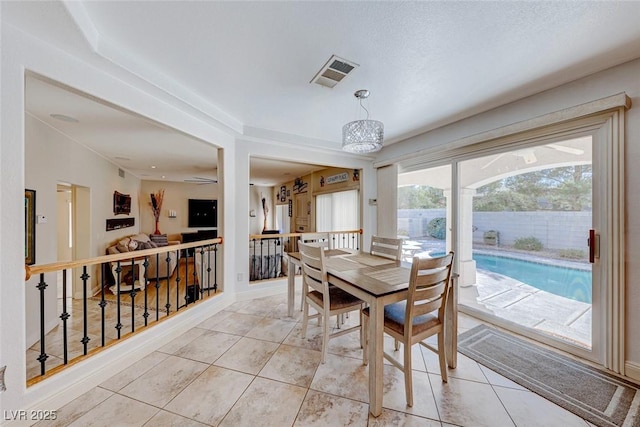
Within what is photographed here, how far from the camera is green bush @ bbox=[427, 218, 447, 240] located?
11.1 feet

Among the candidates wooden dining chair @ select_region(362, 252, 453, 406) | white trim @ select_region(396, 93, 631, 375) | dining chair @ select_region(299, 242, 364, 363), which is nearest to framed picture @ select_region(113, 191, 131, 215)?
dining chair @ select_region(299, 242, 364, 363)

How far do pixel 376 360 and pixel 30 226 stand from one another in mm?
3676

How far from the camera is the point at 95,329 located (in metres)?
2.83

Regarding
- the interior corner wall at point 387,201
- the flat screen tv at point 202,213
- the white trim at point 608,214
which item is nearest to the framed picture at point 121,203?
the flat screen tv at point 202,213

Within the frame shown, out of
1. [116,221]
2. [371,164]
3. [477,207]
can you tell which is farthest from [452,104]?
[116,221]

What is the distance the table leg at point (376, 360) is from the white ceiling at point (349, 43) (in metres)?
1.81

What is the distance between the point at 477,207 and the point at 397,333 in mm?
2133

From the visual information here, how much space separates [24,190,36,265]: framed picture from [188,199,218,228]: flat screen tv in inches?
193

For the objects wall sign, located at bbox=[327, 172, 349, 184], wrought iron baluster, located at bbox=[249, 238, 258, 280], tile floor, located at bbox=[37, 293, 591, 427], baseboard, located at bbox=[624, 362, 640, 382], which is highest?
wall sign, located at bbox=[327, 172, 349, 184]

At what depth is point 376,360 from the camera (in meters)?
1.54

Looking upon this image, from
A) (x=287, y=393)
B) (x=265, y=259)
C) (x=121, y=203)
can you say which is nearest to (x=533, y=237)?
(x=287, y=393)

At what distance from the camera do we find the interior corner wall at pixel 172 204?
6980mm

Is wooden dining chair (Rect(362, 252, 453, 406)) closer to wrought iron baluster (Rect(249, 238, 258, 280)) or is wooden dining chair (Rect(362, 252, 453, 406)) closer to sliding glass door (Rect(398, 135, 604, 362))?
sliding glass door (Rect(398, 135, 604, 362))

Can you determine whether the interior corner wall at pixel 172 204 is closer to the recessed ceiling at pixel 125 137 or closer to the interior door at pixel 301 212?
the recessed ceiling at pixel 125 137
